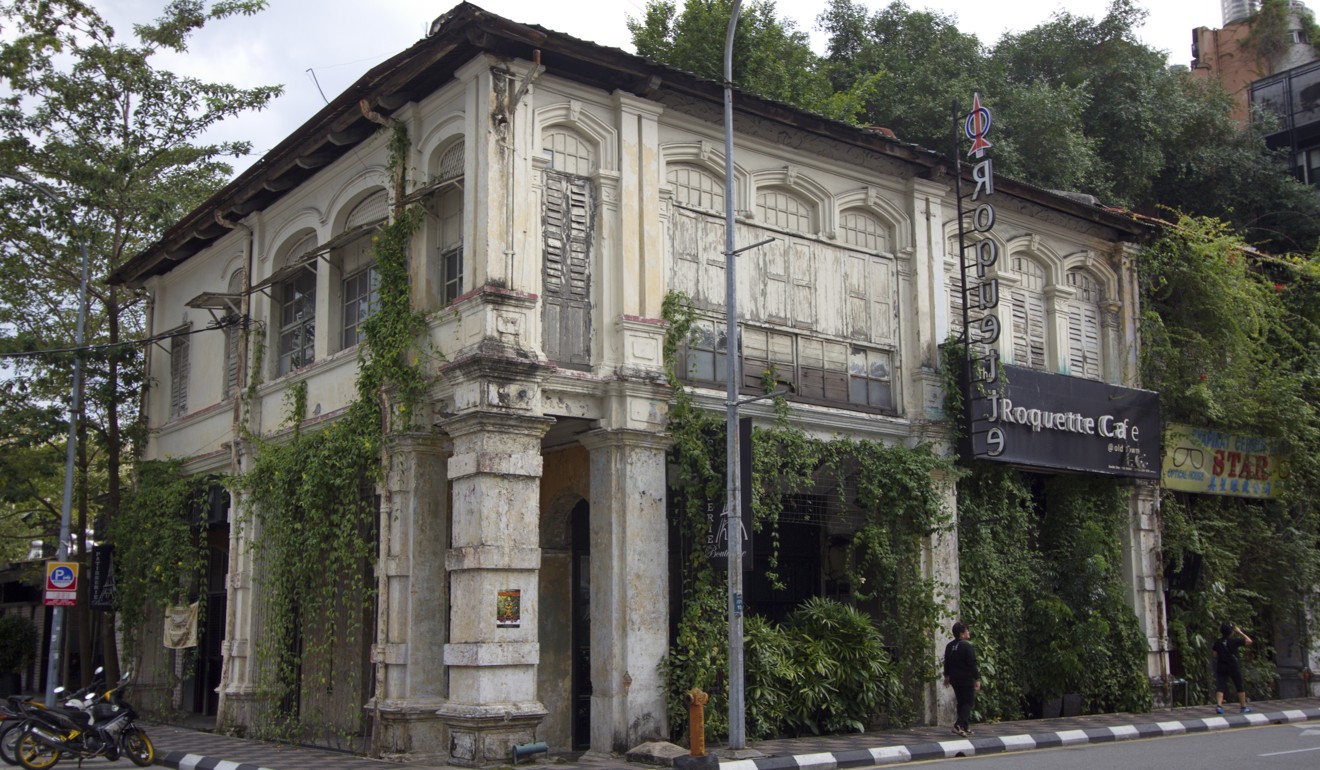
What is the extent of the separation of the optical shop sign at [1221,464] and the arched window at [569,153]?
11256mm

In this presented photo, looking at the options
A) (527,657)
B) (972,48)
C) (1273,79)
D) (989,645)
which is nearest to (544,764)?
(527,657)

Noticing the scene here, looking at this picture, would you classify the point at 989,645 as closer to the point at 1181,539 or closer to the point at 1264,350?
the point at 1181,539

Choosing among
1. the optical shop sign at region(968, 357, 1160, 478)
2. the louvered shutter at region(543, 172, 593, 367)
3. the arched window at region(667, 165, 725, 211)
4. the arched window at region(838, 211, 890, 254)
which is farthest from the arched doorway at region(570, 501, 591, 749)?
the optical shop sign at region(968, 357, 1160, 478)

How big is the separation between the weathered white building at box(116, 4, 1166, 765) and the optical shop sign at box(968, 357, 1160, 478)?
76 cm

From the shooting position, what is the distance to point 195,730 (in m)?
18.2

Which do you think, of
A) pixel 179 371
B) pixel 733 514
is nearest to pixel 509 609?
pixel 733 514

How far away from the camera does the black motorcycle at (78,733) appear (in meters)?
13.1

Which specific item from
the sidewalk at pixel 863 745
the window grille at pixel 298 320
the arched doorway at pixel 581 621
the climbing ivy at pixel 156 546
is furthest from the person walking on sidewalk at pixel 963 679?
the climbing ivy at pixel 156 546

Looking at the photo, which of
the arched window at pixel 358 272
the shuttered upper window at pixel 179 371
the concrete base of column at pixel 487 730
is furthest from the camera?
the shuttered upper window at pixel 179 371

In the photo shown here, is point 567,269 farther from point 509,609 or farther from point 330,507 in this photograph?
point 330,507

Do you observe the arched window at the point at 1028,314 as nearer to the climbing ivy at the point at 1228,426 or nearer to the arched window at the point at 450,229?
the climbing ivy at the point at 1228,426

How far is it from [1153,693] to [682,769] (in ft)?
32.1

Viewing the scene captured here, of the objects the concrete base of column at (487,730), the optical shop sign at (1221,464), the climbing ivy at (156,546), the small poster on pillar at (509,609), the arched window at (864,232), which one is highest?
the arched window at (864,232)

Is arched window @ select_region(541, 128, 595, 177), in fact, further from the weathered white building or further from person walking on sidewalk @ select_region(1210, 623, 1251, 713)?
person walking on sidewalk @ select_region(1210, 623, 1251, 713)
